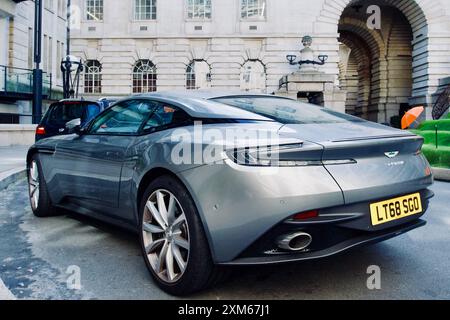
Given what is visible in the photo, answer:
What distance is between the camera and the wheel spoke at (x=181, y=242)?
2683 millimetres

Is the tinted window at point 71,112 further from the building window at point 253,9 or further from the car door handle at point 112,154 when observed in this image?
the building window at point 253,9

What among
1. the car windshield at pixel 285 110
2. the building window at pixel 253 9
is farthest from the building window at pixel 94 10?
the car windshield at pixel 285 110

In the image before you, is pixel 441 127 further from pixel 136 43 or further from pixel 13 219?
pixel 136 43

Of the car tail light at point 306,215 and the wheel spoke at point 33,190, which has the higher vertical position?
the car tail light at point 306,215

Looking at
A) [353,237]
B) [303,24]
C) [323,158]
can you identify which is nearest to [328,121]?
[323,158]

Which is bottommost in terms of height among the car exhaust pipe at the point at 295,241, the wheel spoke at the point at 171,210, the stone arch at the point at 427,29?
the car exhaust pipe at the point at 295,241

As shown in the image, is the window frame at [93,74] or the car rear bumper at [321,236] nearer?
the car rear bumper at [321,236]

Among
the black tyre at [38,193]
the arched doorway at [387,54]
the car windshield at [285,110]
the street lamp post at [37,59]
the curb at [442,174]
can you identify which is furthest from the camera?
the arched doorway at [387,54]

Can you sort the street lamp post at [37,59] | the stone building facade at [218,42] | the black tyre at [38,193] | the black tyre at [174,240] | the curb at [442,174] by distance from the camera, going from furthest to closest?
1. the stone building facade at [218,42]
2. the street lamp post at [37,59]
3. the curb at [442,174]
4. the black tyre at [38,193]
5. the black tyre at [174,240]

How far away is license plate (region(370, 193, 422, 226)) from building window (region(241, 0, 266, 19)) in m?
29.5

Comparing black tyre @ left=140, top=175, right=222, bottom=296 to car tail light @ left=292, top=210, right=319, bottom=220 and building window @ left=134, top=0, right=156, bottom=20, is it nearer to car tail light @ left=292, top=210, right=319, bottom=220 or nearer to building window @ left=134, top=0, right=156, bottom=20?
car tail light @ left=292, top=210, right=319, bottom=220

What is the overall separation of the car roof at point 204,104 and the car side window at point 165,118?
0.14ft

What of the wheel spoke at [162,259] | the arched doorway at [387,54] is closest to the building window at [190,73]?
the arched doorway at [387,54]
